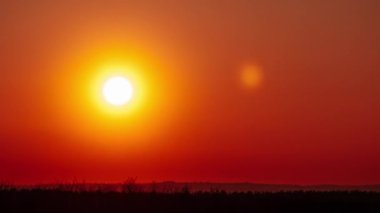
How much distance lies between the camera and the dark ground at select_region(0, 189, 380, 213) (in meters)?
33.8

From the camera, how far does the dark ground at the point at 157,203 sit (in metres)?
33.8

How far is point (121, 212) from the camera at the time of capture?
33219 millimetres

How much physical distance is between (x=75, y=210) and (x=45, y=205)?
4.32 ft

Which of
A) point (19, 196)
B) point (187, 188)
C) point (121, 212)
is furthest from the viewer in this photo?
point (187, 188)

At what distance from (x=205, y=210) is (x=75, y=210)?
4.99 meters

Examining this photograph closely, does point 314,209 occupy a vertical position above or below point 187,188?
below

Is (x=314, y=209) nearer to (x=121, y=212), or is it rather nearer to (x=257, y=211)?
(x=257, y=211)

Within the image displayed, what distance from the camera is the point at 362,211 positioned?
34750 millimetres

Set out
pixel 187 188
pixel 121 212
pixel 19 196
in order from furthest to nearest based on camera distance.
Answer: pixel 187 188, pixel 19 196, pixel 121 212

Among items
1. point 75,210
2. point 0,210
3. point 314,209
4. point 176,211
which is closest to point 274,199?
point 314,209

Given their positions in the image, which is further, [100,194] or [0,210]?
[100,194]

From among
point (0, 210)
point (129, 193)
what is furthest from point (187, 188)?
point (0, 210)

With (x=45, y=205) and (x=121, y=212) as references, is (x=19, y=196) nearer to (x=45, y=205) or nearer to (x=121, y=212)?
(x=45, y=205)

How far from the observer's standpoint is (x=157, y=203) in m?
34.8
